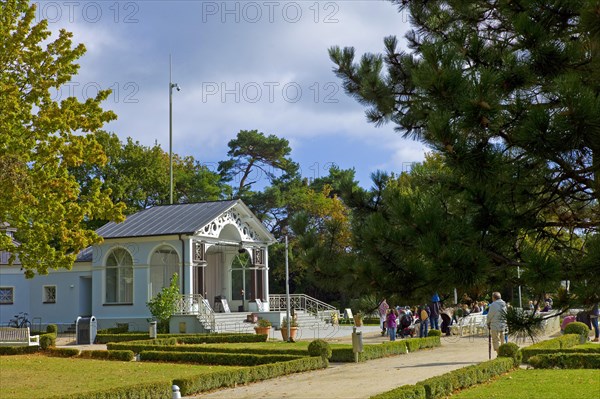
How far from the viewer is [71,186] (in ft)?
52.2

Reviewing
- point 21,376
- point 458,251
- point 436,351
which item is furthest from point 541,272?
point 436,351

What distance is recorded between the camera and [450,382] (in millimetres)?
13086

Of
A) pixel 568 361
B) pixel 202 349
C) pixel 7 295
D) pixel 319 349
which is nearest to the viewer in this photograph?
pixel 568 361

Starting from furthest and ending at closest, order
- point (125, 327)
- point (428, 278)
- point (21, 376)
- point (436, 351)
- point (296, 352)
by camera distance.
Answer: point (125, 327), point (436, 351), point (296, 352), point (21, 376), point (428, 278)

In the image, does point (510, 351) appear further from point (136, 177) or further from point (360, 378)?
point (136, 177)

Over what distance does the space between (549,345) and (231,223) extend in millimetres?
19521

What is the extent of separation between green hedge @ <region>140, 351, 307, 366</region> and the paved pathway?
1.64 meters

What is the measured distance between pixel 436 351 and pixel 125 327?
15875mm

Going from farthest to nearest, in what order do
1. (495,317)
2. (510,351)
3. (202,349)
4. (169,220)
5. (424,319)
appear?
(169,220) < (424,319) < (202,349) < (510,351) < (495,317)

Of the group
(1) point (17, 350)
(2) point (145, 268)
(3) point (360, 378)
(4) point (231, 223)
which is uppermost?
(4) point (231, 223)

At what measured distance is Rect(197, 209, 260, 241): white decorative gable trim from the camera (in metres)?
33.6

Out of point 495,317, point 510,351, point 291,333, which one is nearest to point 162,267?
point 291,333

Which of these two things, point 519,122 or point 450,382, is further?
point 450,382

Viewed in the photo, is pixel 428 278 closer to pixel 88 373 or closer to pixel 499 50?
pixel 499 50
